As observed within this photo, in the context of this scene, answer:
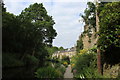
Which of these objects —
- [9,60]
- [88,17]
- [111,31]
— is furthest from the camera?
[88,17]

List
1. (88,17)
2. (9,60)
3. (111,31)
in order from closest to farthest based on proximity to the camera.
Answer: (9,60), (111,31), (88,17)

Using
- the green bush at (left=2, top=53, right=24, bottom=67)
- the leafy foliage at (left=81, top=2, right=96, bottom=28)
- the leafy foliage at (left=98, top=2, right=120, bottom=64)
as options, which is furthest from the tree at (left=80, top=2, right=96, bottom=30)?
the green bush at (left=2, top=53, right=24, bottom=67)

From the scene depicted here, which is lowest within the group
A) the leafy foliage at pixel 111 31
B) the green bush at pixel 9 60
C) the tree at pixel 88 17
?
the green bush at pixel 9 60

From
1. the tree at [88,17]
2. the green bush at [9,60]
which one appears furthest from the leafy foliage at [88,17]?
the green bush at [9,60]

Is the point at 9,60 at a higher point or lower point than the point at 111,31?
lower

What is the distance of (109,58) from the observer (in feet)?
31.5

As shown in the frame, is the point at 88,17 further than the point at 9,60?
Yes

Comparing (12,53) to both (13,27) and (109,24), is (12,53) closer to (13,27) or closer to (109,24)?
(13,27)

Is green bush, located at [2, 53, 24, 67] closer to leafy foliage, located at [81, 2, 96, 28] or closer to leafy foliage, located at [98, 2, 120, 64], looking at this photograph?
leafy foliage, located at [98, 2, 120, 64]

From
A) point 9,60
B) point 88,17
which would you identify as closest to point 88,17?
point 88,17

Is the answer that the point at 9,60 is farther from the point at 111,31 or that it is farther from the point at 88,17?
the point at 88,17

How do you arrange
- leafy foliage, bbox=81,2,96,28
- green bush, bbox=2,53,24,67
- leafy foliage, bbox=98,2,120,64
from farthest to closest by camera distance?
leafy foliage, bbox=81,2,96,28, leafy foliage, bbox=98,2,120,64, green bush, bbox=2,53,24,67

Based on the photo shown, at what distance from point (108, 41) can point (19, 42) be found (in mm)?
6592

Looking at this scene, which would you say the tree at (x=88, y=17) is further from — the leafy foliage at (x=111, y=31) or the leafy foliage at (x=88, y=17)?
the leafy foliage at (x=111, y=31)
